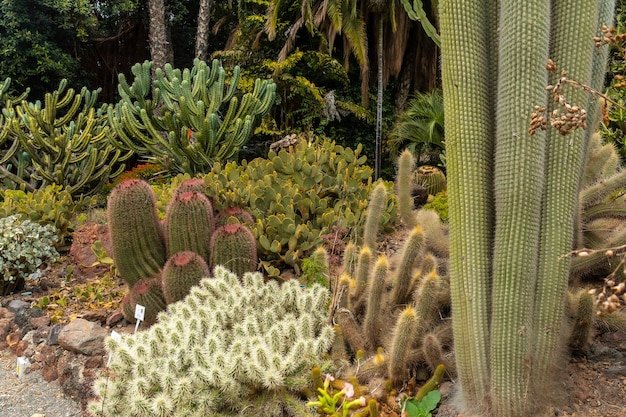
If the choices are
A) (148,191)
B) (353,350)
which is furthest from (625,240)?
(148,191)

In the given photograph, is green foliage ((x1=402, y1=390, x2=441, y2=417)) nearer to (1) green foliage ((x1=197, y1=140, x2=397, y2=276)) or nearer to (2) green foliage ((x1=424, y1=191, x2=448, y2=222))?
(1) green foliage ((x1=197, y1=140, x2=397, y2=276))

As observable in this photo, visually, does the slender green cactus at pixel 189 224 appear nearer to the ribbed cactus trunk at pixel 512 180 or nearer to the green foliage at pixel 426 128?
the ribbed cactus trunk at pixel 512 180

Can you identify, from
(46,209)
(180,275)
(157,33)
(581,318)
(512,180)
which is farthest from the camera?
(157,33)

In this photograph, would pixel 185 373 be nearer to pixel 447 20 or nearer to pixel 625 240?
pixel 447 20

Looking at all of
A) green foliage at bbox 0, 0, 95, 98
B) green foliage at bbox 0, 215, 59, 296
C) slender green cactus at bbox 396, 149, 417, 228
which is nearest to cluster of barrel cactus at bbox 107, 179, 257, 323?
slender green cactus at bbox 396, 149, 417, 228

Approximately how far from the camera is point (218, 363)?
2.44 metres

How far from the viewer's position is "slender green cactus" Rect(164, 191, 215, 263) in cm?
360

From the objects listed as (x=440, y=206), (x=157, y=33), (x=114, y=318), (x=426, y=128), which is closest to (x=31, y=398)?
(x=114, y=318)

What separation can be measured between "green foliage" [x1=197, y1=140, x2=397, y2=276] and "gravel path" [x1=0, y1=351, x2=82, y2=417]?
1.46 meters

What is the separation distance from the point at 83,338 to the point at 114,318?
409 mm

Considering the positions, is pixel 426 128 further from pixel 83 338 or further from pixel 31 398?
pixel 31 398

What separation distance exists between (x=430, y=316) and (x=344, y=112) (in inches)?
413

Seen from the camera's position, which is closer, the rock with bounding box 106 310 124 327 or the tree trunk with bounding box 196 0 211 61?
the rock with bounding box 106 310 124 327

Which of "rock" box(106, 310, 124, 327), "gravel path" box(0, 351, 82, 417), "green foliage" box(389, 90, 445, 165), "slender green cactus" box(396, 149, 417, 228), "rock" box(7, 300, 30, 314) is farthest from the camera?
"green foliage" box(389, 90, 445, 165)
